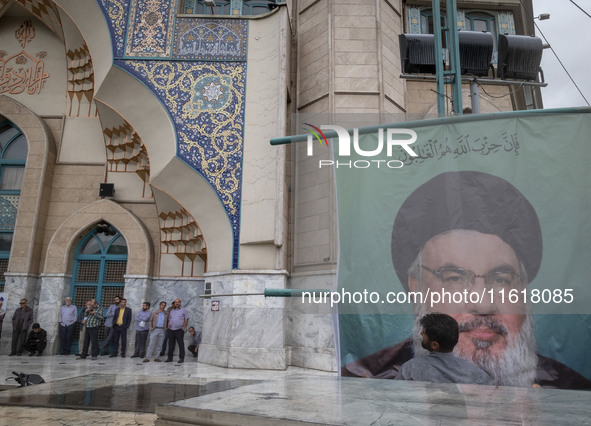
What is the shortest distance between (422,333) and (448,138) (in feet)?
3.95

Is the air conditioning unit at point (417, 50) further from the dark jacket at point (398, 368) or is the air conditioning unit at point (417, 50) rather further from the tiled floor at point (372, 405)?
the tiled floor at point (372, 405)

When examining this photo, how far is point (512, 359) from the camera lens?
2152 mm

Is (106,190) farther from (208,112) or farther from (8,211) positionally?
(208,112)

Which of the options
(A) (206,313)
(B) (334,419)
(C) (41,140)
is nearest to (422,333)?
(B) (334,419)

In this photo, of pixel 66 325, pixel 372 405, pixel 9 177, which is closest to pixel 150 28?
pixel 9 177

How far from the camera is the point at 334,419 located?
1230mm

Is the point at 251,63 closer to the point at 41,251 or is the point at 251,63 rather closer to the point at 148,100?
the point at 148,100

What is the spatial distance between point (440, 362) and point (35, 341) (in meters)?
10.4

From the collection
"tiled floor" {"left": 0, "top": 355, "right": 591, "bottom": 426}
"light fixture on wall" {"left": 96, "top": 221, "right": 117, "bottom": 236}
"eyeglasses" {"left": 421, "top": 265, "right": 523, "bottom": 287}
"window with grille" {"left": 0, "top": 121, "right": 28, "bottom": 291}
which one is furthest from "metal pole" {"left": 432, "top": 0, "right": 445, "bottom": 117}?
"window with grille" {"left": 0, "top": 121, "right": 28, "bottom": 291}

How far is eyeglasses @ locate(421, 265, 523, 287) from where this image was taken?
7.37 feet

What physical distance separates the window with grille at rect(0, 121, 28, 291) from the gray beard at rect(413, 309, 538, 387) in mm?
11969

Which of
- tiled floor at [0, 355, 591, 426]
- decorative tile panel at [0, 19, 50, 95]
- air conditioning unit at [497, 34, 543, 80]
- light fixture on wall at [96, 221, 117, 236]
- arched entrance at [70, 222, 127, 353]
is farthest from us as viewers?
decorative tile panel at [0, 19, 50, 95]

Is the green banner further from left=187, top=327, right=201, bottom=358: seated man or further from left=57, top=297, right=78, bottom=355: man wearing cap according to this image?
left=57, top=297, right=78, bottom=355: man wearing cap

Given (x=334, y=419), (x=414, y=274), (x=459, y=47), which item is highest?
(x=459, y=47)
